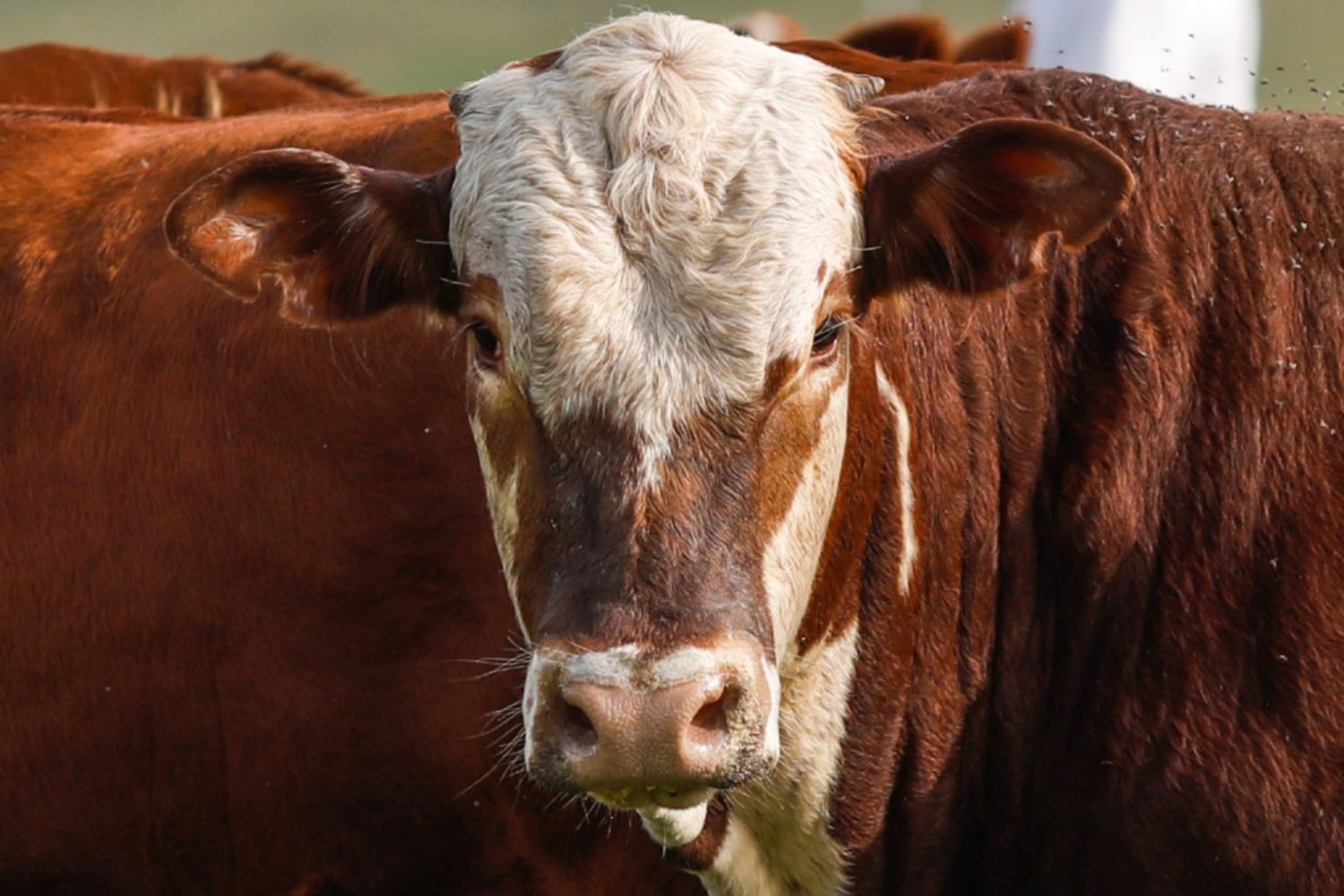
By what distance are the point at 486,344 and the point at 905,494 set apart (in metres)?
0.96

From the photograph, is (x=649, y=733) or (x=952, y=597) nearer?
(x=649, y=733)

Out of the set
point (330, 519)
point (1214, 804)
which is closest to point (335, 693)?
point (330, 519)

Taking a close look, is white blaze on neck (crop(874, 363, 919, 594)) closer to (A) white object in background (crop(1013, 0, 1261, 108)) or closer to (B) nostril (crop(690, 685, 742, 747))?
(B) nostril (crop(690, 685, 742, 747))

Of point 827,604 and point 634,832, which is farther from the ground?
point 827,604

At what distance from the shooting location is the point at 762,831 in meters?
4.39

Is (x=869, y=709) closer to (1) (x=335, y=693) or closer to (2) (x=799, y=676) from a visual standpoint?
(2) (x=799, y=676)

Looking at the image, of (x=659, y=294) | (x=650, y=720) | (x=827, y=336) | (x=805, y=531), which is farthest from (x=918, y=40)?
(x=650, y=720)

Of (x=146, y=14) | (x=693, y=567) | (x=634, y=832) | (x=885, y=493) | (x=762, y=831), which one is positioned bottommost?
(x=146, y=14)

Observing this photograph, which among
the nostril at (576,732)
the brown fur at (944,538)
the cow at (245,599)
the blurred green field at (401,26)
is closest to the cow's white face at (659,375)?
the nostril at (576,732)

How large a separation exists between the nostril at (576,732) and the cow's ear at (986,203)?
3.62 feet

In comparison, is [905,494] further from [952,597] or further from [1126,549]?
[1126,549]

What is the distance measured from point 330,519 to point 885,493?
1.56 metres

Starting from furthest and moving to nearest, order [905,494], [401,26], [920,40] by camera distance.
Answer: [401,26]
[920,40]
[905,494]

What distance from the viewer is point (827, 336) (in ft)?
12.7
